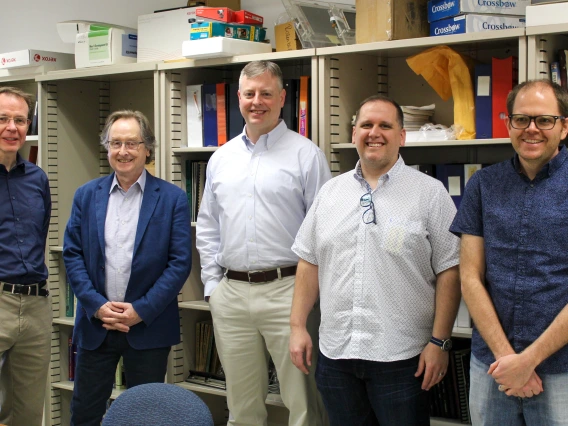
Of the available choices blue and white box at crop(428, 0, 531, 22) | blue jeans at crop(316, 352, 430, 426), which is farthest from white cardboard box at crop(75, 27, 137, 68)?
blue jeans at crop(316, 352, 430, 426)

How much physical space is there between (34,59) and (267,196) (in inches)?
71.7

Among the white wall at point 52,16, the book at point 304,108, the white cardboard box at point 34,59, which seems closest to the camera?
the book at point 304,108

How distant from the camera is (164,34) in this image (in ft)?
12.2

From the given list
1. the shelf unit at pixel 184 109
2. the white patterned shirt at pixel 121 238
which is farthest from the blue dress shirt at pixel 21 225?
the shelf unit at pixel 184 109

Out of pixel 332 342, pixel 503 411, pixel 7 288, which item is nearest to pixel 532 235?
pixel 503 411

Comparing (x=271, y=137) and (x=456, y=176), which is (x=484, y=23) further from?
(x=271, y=137)

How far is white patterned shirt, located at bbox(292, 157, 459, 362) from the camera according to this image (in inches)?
98.6

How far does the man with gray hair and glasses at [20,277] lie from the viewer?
3.16m

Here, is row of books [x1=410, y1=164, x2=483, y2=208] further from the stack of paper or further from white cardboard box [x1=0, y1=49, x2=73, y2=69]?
white cardboard box [x1=0, y1=49, x2=73, y2=69]

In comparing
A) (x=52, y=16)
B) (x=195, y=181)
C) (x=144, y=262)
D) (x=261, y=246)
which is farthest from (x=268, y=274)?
(x=52, y=16)

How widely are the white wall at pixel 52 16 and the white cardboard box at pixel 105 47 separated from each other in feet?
1.82

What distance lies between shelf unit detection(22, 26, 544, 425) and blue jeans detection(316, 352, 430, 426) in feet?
1.73

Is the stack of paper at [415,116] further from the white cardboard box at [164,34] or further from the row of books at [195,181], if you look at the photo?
the white cardboard box at [164,34]

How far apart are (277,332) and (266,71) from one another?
1.03 metres
